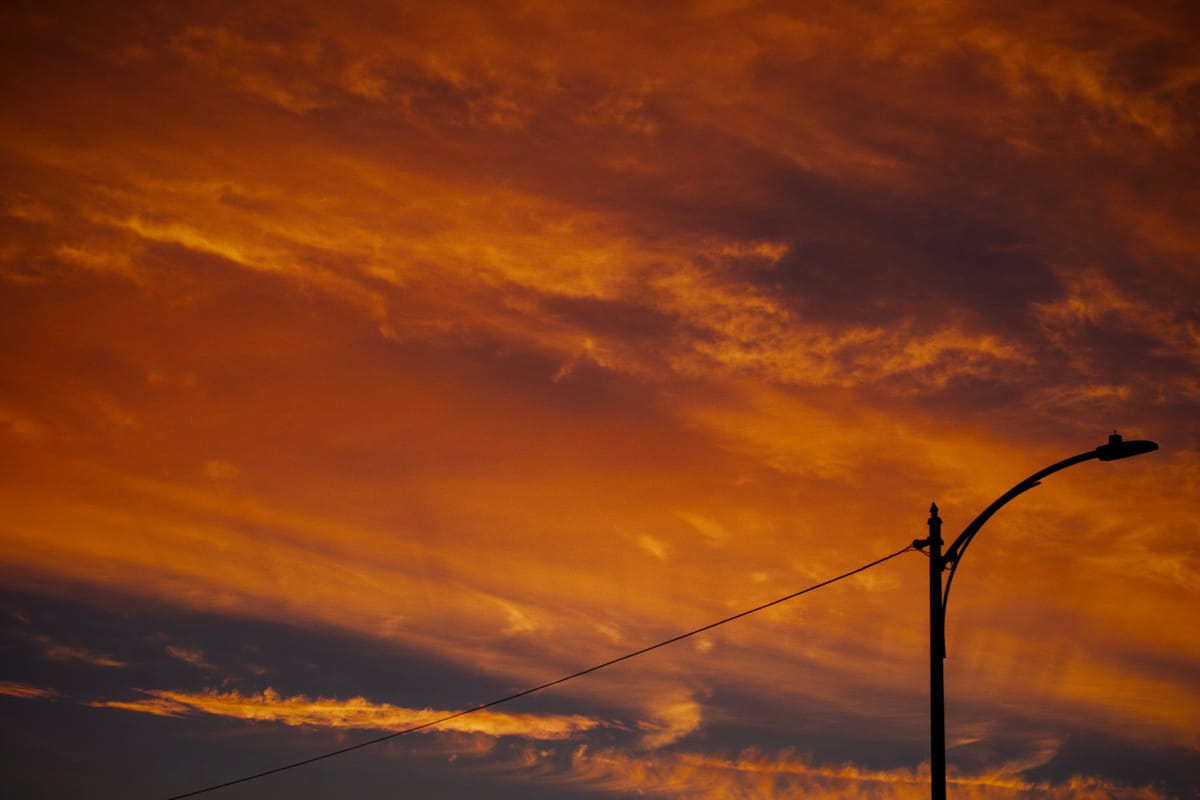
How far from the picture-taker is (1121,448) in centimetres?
1723

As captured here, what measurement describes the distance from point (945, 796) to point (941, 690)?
1.49 meters

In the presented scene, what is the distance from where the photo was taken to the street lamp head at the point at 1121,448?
17062 mm

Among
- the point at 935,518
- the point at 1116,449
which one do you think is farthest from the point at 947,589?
the point at 1116,449

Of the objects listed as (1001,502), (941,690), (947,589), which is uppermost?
(1001,502)

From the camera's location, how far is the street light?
16.4m

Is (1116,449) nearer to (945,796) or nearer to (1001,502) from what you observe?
(1001,502)

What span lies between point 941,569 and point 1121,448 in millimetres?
3159

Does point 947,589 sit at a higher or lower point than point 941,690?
higher

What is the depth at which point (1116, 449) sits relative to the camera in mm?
17266

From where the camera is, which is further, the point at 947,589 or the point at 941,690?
the point at 947,589

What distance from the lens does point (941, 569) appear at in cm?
1789

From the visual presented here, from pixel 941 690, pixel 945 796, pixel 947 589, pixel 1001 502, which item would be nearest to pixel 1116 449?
pixel 1001 502

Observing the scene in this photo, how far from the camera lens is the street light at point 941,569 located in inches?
645

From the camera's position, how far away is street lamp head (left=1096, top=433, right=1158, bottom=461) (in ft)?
56.0
